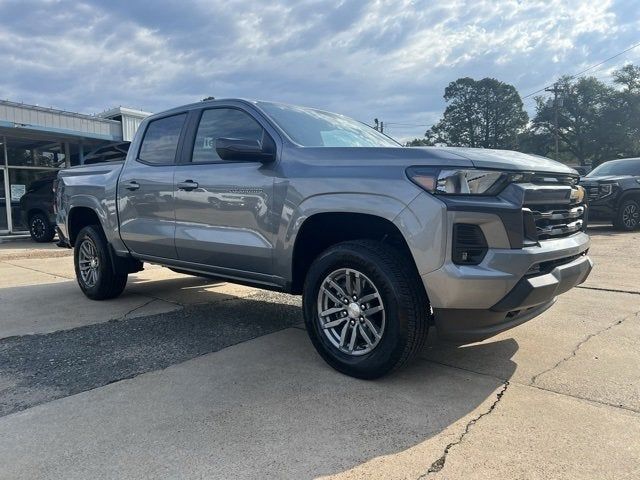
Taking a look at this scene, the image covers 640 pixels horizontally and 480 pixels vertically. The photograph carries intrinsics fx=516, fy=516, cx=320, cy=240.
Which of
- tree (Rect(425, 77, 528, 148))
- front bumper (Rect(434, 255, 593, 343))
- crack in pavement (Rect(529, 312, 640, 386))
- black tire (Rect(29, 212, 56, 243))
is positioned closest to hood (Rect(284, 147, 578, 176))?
front bumper (Rect(434, 255, 593, 343))

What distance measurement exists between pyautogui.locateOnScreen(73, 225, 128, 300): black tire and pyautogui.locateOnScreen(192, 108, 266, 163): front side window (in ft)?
6.13

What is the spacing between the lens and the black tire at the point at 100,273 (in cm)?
573

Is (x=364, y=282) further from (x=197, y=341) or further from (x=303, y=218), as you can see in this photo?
(x=197, y=341)

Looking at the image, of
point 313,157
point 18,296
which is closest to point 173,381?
point 313,157

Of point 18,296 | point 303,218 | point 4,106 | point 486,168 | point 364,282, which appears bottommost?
point 18,296

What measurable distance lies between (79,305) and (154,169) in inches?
76.0

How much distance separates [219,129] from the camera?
4562 millimetres

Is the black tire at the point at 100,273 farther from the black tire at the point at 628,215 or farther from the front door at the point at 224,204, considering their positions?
the black tire at the point at 628,215

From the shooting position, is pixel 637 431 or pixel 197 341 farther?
pixel 197 341

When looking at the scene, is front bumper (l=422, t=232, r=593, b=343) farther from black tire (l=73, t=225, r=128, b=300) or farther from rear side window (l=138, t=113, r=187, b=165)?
black tire (l=73, t=225, r=128, b=300)

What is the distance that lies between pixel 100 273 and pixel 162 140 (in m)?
1.74

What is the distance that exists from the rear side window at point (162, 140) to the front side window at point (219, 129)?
1.11 feet

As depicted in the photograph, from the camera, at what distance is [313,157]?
145 inches

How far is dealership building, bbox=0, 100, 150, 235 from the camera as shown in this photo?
557 inches
